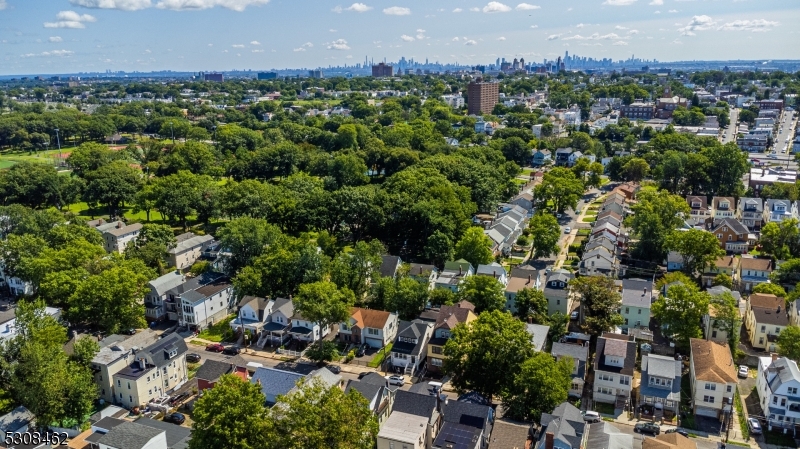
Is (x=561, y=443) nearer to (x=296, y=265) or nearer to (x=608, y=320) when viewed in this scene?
(x=608, y=320)

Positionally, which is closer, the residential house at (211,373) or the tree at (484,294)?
the residential house at (211,373)

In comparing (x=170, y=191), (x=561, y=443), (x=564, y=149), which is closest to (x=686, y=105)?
(x=564, y=149)

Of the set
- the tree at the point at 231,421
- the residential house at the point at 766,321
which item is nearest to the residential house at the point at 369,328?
the tree at the point at 231,421

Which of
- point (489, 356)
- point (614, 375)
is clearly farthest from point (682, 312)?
point (489, 356)

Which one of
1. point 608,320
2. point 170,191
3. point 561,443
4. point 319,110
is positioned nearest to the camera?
point 561,443

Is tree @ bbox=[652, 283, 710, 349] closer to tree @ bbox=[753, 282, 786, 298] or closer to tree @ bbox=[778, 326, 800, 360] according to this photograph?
tree @ bbox=[778, 326, 800, 360]

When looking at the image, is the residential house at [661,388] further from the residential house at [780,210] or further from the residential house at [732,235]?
the residential house at [780,210]
